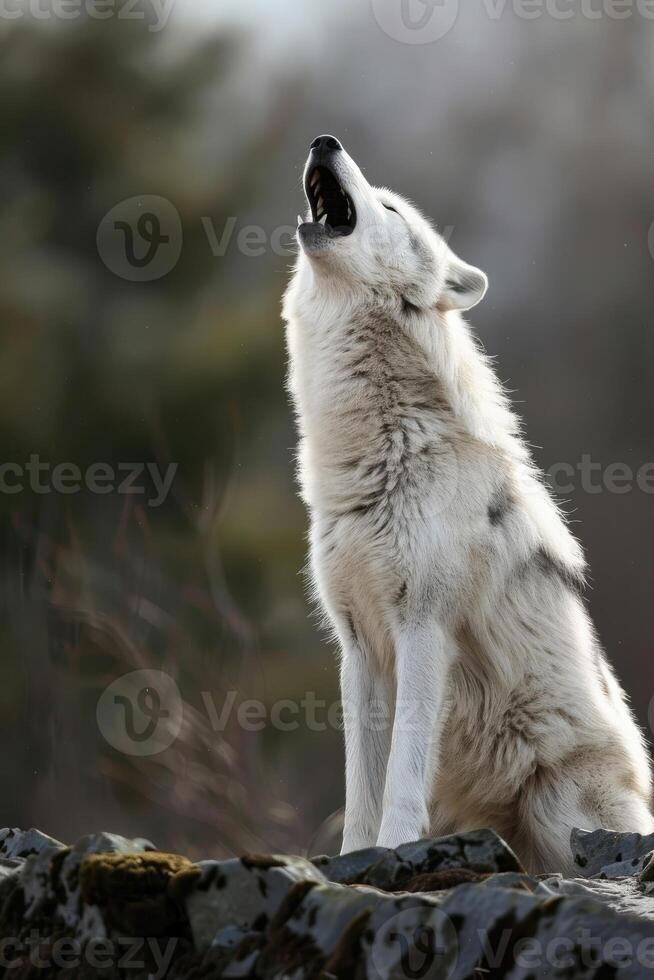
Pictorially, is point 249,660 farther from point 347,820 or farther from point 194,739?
point 347,820

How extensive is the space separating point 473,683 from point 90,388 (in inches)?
357

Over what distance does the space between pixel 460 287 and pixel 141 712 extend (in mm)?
6920

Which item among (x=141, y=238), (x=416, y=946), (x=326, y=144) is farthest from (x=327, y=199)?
(x=141, y=238)

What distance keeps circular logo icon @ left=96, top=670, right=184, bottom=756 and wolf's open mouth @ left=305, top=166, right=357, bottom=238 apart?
6441mm

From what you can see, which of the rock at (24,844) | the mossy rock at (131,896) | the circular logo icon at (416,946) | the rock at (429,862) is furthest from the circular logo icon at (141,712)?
the circular logo icon at (416,946)

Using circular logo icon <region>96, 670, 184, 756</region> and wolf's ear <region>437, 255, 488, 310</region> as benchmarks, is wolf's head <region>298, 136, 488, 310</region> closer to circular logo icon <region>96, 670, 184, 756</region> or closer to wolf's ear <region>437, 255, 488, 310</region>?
wolf's ear <region>437, 255, 488, 310</region>

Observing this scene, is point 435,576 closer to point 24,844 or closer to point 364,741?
point 364,741

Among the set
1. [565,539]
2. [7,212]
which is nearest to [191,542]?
[7,212]

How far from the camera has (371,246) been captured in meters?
4.32

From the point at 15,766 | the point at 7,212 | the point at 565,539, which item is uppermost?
the point at 7,212

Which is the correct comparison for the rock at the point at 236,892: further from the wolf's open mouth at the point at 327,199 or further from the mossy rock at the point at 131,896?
the wolf's open mouth at the point at 327,199

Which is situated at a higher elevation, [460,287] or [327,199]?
[327,199]

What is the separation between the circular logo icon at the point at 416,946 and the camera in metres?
2.06

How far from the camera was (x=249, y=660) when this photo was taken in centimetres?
1129
